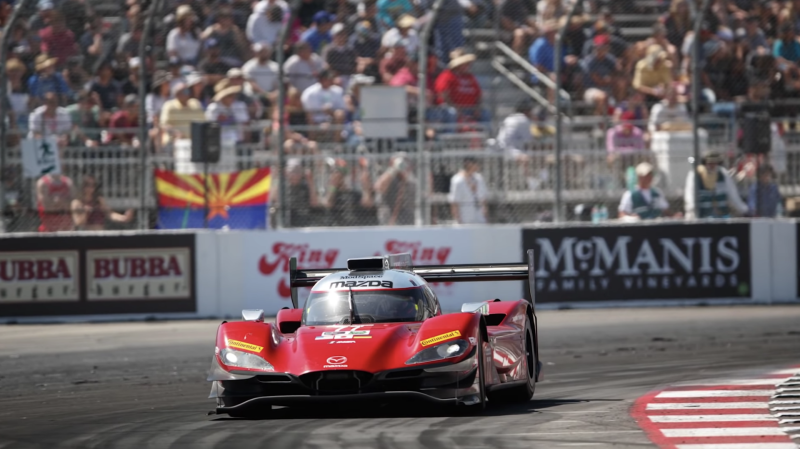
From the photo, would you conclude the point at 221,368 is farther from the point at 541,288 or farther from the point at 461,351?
the point at 541,288

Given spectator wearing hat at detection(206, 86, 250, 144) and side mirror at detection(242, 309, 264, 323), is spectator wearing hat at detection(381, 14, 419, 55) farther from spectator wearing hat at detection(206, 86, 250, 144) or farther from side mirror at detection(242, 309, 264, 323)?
side mirror at detection(242, 309, 264, 323)

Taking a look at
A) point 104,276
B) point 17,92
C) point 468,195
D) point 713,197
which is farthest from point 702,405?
point 17,92

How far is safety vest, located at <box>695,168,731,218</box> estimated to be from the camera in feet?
56.0

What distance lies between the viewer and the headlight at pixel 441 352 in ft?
25.0

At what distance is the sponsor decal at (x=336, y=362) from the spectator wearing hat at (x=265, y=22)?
10.1m

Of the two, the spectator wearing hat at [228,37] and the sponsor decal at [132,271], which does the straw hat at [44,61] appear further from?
the sponsor decal at [132,271]

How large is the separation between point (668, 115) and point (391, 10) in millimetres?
4170

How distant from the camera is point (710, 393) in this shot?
368 inches

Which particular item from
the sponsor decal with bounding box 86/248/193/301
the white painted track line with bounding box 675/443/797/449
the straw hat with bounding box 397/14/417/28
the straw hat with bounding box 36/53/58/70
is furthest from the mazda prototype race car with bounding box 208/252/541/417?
the straw hat with bounding box 397/14/417/28

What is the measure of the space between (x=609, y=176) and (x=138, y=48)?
250 inches

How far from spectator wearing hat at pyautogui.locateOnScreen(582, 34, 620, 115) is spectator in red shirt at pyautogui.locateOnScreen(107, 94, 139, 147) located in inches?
238

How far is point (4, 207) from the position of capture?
52.8ft

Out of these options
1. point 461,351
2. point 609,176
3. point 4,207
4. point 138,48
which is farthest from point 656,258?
point 461,351

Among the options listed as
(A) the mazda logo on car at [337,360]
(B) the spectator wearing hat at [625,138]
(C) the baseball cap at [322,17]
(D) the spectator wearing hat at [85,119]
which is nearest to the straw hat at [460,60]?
(C) the baseball cap at [322,17]
